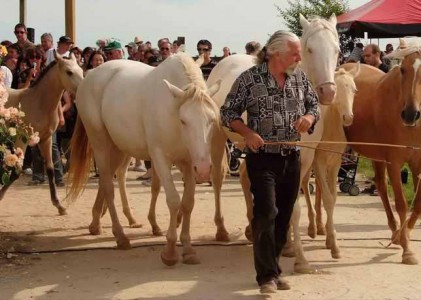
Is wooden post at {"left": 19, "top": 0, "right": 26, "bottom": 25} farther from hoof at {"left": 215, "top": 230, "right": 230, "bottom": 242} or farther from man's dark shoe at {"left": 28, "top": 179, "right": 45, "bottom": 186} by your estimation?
hoof at {"left": 215, "top": 230, "right": 230, "bottom": 242}

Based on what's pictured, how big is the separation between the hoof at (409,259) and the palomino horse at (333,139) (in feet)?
1.95

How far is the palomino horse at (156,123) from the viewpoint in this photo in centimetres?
562

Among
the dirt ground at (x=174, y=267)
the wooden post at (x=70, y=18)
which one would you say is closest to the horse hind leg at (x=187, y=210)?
the dirt ground at (x=174, y=267)

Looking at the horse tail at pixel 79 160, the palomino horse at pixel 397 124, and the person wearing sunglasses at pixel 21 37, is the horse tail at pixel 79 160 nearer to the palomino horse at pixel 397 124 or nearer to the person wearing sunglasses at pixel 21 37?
the palomino horse at pixel 397 124

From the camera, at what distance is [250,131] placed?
16.4 ft

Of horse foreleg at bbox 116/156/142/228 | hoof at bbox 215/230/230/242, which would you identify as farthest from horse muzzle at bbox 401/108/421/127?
horse foreleg at bbox 116/156/142/228

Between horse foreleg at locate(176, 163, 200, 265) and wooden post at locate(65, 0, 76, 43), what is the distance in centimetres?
903

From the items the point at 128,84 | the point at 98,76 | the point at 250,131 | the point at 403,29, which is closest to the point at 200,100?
the point at 250,131

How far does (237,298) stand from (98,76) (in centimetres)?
322

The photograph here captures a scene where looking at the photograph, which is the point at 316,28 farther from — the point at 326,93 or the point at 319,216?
the point at 319,216

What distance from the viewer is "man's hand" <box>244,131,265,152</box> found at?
4941mm

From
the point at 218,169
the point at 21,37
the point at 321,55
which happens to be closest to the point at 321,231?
the point at 218,169

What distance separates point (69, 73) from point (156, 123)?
3.15 meters

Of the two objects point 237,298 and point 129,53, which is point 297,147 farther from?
point 129,53
